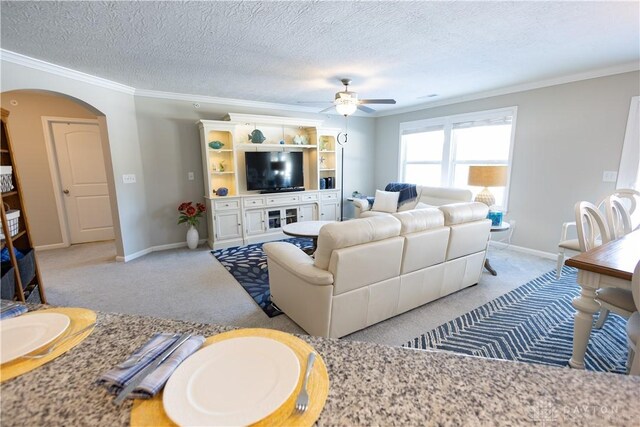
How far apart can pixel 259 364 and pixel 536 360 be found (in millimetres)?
2235

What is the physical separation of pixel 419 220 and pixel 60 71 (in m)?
4.05

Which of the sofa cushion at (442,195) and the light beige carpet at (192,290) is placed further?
the sofa cushion at (442,195)

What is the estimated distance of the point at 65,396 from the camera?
0.56 m

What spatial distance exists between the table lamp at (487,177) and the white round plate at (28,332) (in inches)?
157

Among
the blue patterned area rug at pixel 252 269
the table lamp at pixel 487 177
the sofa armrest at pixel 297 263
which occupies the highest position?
the table lamp at pixel 487 177

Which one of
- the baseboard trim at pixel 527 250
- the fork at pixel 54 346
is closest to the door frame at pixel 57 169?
the fork at pixel 54 346

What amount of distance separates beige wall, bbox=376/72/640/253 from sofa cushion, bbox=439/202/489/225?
5.95ft

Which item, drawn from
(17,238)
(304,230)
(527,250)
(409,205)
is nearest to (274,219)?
(304,230)

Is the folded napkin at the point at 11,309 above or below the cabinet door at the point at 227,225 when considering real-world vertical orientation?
above

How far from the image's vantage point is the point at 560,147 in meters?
3.77

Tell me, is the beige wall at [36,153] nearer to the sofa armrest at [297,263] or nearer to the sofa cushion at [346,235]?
the sofa armrest at [297,263]

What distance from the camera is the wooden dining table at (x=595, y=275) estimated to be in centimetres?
149

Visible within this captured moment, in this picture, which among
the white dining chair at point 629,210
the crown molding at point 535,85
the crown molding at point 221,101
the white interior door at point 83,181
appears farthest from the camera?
the white interior door at point 83,181

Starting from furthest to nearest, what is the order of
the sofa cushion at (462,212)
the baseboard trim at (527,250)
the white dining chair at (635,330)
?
the baseboard trim at (527,250), the sofa cushion at (462,212), the white dining chair at (635,330)
